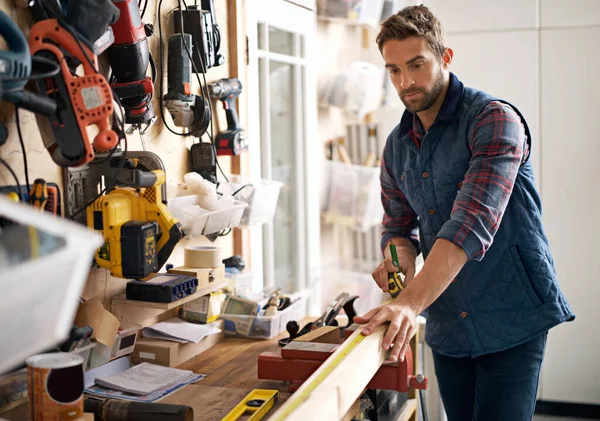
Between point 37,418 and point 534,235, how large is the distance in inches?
53.4

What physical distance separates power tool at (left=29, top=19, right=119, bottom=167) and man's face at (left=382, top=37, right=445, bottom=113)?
0.84m

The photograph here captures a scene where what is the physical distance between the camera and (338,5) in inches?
161

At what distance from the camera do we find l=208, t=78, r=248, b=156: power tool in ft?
7.93

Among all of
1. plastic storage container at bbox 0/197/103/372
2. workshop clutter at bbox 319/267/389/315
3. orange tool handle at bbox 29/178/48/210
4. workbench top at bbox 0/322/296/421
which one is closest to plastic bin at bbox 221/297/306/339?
workbench top at bbox 0/322/296/421

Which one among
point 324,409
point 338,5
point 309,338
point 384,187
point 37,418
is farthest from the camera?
point 338,5

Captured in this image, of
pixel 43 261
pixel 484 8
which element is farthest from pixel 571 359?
pixel 43 261

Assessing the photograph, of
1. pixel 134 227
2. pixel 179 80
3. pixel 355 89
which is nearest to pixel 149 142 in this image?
pixel 179 80

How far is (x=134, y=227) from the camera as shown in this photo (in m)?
1.71

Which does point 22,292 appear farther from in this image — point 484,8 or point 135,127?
point 484,8

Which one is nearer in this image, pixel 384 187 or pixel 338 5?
pixel 384 187

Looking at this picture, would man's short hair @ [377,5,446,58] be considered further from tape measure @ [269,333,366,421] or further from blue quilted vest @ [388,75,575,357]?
tape measure @ [269,333,366,421]

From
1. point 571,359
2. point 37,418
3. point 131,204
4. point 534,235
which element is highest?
point 131,204

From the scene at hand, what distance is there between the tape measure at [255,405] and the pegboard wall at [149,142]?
0.55 metres

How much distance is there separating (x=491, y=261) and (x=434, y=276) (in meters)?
0.41
